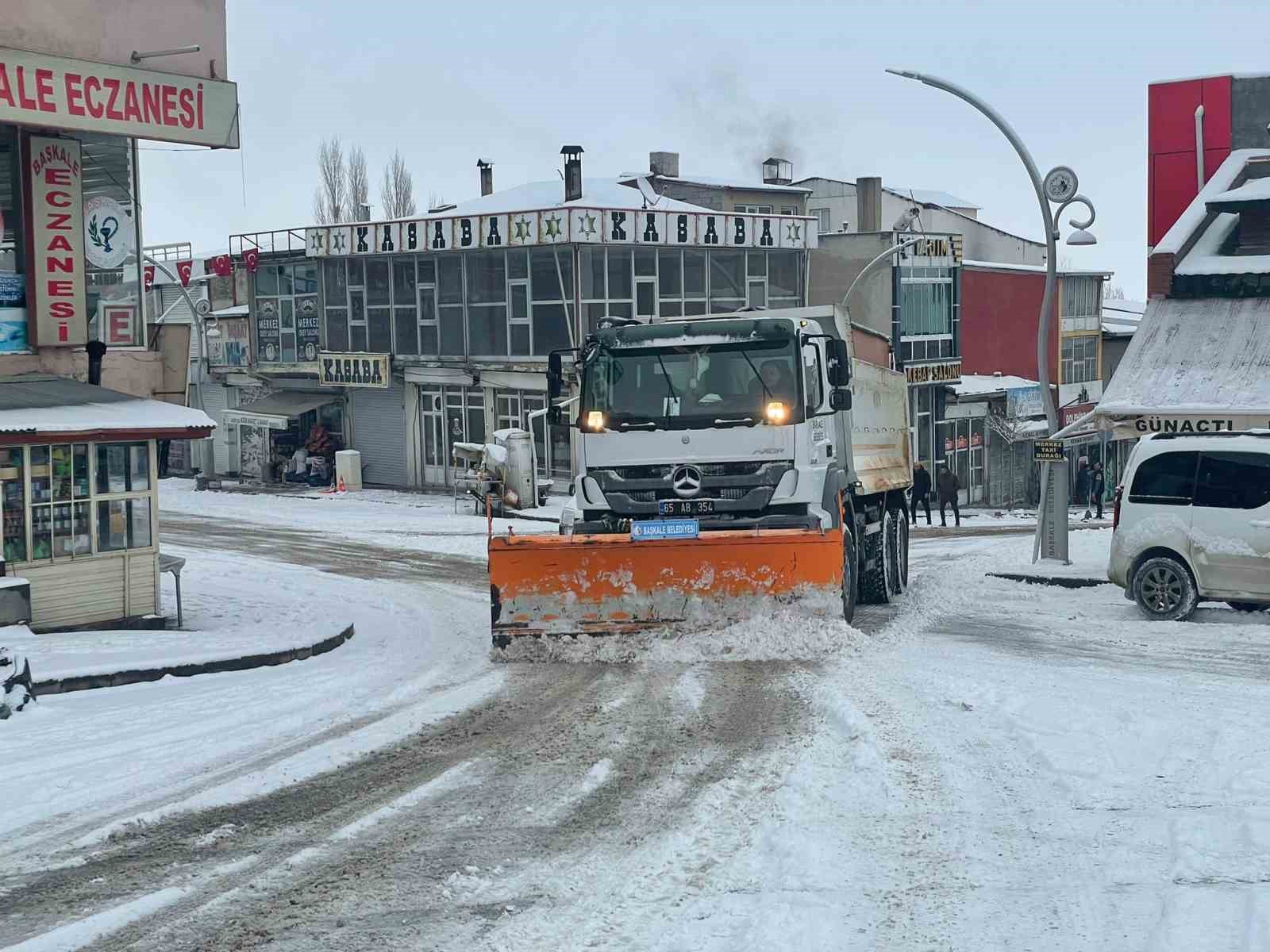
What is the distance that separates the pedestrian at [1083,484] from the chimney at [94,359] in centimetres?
3043

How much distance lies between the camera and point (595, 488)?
543 inches

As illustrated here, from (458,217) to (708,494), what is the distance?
88.5 ft

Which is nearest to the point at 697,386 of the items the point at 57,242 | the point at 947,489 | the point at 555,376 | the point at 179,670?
the point at 555,376

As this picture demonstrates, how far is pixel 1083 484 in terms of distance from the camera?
4353 centimetres

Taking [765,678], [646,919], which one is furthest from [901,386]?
[646,919]

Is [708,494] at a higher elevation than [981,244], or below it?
below

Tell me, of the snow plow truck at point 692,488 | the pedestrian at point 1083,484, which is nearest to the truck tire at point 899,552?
the snow plow truck at point 692,488

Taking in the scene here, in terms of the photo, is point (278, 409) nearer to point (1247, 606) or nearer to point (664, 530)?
point (664, 530)

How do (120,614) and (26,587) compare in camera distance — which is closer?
(26,587)

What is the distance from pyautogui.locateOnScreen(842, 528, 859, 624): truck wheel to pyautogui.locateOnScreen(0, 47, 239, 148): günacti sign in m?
8.98

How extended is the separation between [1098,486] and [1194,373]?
20378 millimetres

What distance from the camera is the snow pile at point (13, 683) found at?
414 inches

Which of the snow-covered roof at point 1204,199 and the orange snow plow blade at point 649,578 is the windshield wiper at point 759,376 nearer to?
the orange snow plow blade at point 649,578

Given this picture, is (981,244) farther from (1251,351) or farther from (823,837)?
(823,837)
